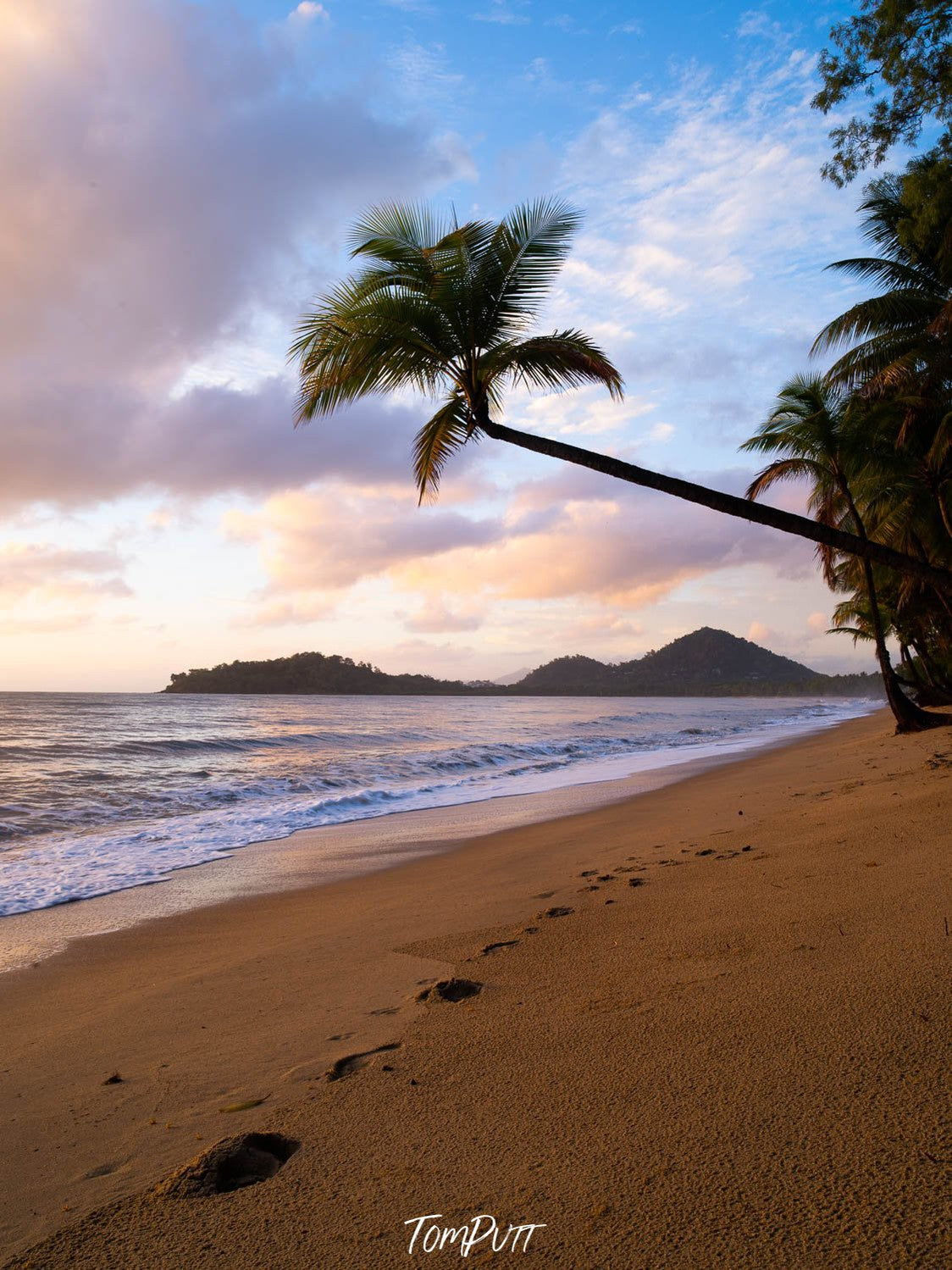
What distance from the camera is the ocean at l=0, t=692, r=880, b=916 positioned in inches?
355

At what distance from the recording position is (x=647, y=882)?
5547 millimetres

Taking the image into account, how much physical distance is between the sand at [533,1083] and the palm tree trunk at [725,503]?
2283mm

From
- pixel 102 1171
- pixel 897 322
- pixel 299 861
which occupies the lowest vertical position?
pixel 299 861

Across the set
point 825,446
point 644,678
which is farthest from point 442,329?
point 644,678

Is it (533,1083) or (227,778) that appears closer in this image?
(533,1083)

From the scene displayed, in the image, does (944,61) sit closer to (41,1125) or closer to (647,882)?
(647,882)

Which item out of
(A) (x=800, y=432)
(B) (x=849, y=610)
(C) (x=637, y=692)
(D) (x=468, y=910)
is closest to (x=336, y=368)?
(D) (x=468, y=910)

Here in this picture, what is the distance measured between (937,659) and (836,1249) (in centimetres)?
3752

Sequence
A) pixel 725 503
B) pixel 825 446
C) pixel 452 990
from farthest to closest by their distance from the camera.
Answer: pixel 825 446
pixel 725 503
pixel 452 990

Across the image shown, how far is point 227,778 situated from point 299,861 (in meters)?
8.82

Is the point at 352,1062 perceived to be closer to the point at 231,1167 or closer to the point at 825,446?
the point at 231,1167

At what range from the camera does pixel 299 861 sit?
28.5ft

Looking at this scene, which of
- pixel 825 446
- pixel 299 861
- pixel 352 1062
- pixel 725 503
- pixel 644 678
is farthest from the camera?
pixel 644 678

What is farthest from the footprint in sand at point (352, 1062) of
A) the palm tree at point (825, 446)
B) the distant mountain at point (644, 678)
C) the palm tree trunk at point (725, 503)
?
the distant mountain at point (644, 678)
